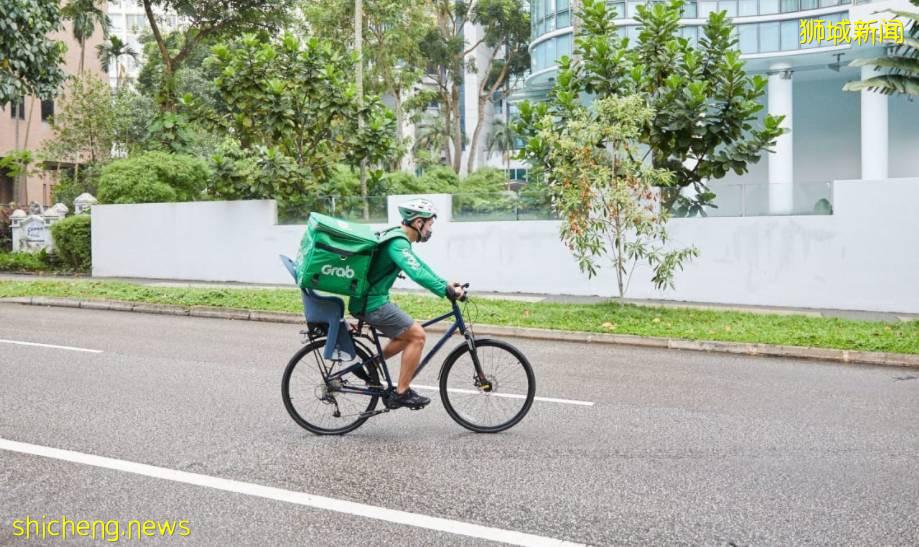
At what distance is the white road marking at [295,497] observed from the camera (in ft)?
15.2

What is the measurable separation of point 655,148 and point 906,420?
32.6 ft

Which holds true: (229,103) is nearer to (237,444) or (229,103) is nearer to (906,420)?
(237,444)

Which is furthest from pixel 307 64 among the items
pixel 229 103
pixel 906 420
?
pixel 906 420

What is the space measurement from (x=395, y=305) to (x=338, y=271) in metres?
0.60

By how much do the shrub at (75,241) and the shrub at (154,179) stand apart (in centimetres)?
83

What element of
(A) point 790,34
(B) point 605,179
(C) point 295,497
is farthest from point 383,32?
(C) point 295,497

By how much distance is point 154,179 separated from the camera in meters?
21.8

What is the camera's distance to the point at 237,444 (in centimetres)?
639

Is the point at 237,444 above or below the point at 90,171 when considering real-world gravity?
below

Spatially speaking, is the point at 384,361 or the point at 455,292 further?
the point at 384,361

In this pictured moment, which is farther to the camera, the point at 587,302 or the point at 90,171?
the point at 90,171

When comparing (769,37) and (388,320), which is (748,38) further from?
(388,320)

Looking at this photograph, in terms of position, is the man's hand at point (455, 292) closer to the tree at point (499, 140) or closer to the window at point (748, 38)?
the window at point (748, 38)

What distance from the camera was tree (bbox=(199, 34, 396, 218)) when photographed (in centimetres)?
1947
